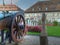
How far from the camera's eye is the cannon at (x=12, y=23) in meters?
2.71

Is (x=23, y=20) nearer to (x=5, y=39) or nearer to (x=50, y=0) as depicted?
(x=5, y=39)

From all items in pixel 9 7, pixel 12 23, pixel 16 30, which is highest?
pixel 9 7

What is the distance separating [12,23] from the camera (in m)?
2.81

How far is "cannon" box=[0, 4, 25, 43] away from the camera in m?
2.71

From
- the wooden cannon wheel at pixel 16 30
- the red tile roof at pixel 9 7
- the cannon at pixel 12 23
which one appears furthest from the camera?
the wooden cannon wheel at pixel 16 30

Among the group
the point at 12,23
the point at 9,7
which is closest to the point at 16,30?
the point at 12,23

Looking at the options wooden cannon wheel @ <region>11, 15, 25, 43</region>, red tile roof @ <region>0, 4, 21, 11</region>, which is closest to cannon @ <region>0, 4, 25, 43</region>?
wooden cannon wheel @ <region>11, 15, 25, 43</region>

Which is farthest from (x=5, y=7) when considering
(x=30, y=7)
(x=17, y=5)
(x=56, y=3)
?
(x=56, y=3)

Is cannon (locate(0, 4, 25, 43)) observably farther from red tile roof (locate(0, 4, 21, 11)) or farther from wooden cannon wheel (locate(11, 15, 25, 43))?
red tile roof (locate(0, 4, 21, 11))

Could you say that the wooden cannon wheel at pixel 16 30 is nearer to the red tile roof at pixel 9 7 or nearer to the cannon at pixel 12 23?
the cannon at pixel 12 23

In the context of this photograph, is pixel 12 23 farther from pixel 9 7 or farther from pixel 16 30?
pixel 9 7

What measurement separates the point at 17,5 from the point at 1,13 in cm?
42

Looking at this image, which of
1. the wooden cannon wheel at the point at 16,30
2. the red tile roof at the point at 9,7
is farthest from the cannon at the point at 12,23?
the red tile roof at the point at 9,7

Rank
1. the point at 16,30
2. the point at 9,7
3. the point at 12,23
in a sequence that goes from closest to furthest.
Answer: the point at 9,7
the point at 12,23
the point at 16,30
